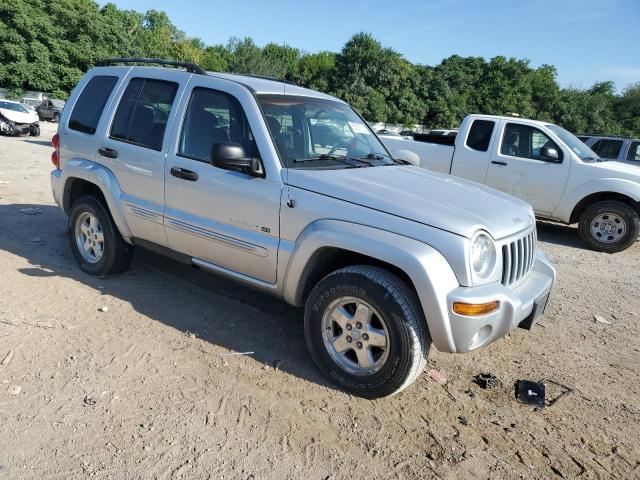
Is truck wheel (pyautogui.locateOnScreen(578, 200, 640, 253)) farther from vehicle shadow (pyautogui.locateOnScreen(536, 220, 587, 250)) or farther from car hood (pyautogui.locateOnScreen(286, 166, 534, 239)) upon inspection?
car hood (pyautogui.locateOnScreen(286, 166, 534, 239))

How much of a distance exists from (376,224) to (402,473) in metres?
1.39

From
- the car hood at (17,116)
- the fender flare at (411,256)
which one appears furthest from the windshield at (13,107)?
the fender flare at (411,256)

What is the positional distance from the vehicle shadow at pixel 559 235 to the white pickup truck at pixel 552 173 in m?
0.37

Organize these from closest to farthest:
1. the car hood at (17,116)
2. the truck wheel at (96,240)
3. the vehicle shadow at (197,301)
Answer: the vehicle shadow at (197,301) < the truck wheel at (96,240) < the car hood at (17,116)

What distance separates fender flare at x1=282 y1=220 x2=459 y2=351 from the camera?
291 cm

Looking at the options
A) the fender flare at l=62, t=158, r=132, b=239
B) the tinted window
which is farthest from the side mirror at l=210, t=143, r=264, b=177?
the tinted window

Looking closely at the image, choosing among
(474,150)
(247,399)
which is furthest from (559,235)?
(247,399)

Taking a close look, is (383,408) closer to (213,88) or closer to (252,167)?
(252,167)

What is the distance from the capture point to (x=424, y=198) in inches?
131

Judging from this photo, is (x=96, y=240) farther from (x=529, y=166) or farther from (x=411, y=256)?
(x=529, y=166)

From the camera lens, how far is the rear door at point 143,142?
423 cm

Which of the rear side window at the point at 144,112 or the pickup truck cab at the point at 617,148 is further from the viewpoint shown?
the pickup truck cab at the point at 617,148

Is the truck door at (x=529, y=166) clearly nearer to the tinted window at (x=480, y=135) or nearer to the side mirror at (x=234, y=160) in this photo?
the tinted window at (x=480, y=135)

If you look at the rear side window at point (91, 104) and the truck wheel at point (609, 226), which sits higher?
the rear side window at point (91, 104)
